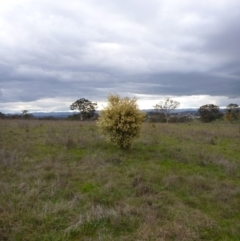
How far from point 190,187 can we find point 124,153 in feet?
17.2

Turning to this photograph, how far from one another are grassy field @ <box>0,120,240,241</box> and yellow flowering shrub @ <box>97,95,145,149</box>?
178 centimetres

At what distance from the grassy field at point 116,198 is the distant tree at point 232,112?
151ft

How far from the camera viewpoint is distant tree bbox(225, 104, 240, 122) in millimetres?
55088

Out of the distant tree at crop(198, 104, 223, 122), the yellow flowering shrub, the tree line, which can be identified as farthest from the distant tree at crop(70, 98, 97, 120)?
the yellow flowering shrub

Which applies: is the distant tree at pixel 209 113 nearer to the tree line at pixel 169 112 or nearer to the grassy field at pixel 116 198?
the tree line at pixel 169 112

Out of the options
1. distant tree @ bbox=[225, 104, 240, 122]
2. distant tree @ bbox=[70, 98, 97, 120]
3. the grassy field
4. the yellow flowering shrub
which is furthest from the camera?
distant tree @ bbox=[70, 98, 97, 120]

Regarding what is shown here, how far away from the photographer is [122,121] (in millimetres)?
13523

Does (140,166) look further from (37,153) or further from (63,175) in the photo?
(37,153)

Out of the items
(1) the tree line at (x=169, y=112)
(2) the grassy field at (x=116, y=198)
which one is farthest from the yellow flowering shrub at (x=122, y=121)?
(1) the tree line at (x=169, y=112)

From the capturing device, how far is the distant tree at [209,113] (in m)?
63.6

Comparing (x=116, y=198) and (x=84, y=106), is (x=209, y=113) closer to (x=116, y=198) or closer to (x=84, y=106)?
(x=84, y=106)

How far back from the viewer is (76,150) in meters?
13.3

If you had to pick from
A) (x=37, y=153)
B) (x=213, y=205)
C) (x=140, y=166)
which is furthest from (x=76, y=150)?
(x=213, y=205)

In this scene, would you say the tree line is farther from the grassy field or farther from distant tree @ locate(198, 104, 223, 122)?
the grassy field
